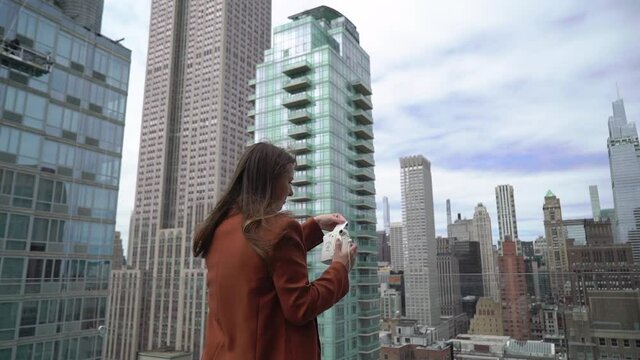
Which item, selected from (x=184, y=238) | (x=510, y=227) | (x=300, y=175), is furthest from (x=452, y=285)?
(x=510, y=227)

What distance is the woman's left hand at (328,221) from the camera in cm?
92

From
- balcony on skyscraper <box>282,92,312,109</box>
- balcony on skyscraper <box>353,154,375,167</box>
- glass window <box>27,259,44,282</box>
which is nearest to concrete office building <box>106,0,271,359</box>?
balcony on skyscraper <box>353,154,375,167</box>

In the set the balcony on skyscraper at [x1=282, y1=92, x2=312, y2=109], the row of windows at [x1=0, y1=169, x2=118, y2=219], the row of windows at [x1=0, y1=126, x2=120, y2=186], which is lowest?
the row of windows at [x1=0, y1=169, x2=118, y2=219]

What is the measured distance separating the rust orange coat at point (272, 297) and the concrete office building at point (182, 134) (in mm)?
47468

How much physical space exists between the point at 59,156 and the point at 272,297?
29.7 ft

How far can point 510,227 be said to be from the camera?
91.0m

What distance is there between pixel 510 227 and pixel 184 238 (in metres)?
75.1

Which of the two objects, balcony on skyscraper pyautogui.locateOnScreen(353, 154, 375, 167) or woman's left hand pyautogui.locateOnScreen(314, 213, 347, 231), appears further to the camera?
balcony on skyscraper pyautogui.locateOnScreen(353, 154, 375, 167)

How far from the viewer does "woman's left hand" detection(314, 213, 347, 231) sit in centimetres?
92

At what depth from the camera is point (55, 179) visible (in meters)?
7.94

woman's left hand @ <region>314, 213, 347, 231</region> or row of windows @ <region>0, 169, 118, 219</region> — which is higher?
row of windows @ <region>0, 169, 118, 219</region>

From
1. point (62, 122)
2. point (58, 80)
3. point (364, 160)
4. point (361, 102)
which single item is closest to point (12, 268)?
point (62, 122)

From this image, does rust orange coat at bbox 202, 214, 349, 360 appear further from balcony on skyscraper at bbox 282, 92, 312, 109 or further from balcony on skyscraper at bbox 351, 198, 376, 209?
balcony on skyscraper at bbox 351, 198, 376, 209

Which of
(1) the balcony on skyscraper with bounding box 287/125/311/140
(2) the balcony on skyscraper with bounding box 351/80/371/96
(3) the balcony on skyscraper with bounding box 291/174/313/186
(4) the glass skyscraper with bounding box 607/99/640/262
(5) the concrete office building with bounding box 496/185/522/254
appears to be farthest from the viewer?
(5) the concrete office building with bounding box 496/185/522/254
